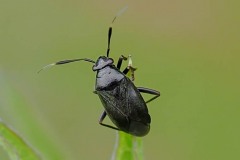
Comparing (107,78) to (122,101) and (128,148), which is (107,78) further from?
(128,148)

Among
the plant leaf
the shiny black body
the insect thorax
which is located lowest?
the plant leaf

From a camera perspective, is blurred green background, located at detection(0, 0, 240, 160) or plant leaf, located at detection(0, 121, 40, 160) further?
blurred green background, located at detection(0, 0, 240, 160)

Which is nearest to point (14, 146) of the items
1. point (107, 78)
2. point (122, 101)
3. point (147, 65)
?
point (122, 101)

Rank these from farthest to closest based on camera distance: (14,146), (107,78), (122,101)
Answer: (107,78) → (122,101) → (14,146)

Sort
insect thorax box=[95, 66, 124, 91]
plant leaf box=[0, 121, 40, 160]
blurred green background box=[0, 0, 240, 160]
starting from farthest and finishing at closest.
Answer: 1. blurred green background box=[0, 0, 240, 160]
2. insect thorax box=[95, 66, 124, 91]
3. plant leaf box=[0, 121, 40, 160]

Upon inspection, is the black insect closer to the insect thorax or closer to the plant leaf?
the insect thorax

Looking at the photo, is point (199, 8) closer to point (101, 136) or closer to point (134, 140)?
point (101, 136)

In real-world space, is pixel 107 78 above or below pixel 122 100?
above

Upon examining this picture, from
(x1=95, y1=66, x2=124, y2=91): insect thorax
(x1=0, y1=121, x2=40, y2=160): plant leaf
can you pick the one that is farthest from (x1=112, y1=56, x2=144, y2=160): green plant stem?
(x1=95, y1=66, x2=124, y2=91): insect thorax
